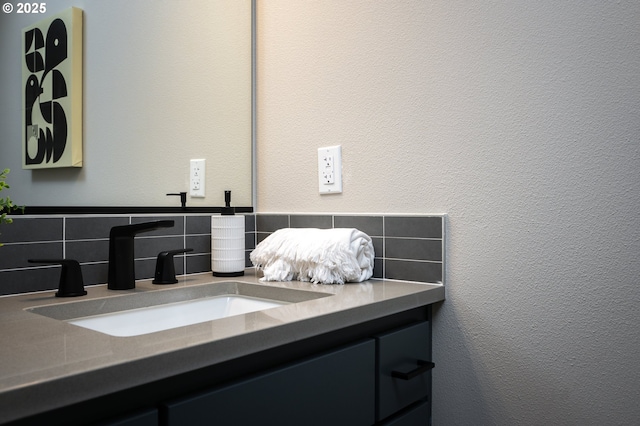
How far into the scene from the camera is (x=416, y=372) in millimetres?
1204

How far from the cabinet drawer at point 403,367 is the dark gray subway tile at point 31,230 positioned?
80 centimetres

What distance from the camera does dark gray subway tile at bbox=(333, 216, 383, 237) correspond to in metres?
1.47

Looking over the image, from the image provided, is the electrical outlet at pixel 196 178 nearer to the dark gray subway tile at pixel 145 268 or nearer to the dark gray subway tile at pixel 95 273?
the dark gray subway tile at pixel 145 268

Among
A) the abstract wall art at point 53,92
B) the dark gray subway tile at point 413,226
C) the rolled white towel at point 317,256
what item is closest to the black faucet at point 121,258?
the abstract wall art at point 53,92

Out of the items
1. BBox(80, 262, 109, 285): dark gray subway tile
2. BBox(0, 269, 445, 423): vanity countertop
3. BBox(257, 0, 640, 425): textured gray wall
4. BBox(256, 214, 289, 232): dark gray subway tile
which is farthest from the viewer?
BBox(256, 214, 289, 232): dark gray subway tile

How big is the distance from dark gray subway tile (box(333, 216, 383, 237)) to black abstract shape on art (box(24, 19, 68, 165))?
Answer: 0.76 metres

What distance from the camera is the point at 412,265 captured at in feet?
4.60

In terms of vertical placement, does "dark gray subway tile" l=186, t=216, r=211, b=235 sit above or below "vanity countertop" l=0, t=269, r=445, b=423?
above

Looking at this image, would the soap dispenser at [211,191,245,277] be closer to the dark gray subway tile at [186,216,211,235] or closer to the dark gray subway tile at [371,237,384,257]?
the dark gray subway tile at [186,216,211,235]

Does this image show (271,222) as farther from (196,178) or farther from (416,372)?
(416,372)

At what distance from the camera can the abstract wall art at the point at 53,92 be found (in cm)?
122

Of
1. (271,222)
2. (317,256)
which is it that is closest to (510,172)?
(317,256)

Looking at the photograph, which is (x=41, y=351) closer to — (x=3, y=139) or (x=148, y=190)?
(x=3, y=139)

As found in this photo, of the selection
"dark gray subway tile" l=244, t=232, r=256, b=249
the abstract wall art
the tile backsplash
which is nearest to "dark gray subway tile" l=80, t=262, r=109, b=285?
the tile backsplash
